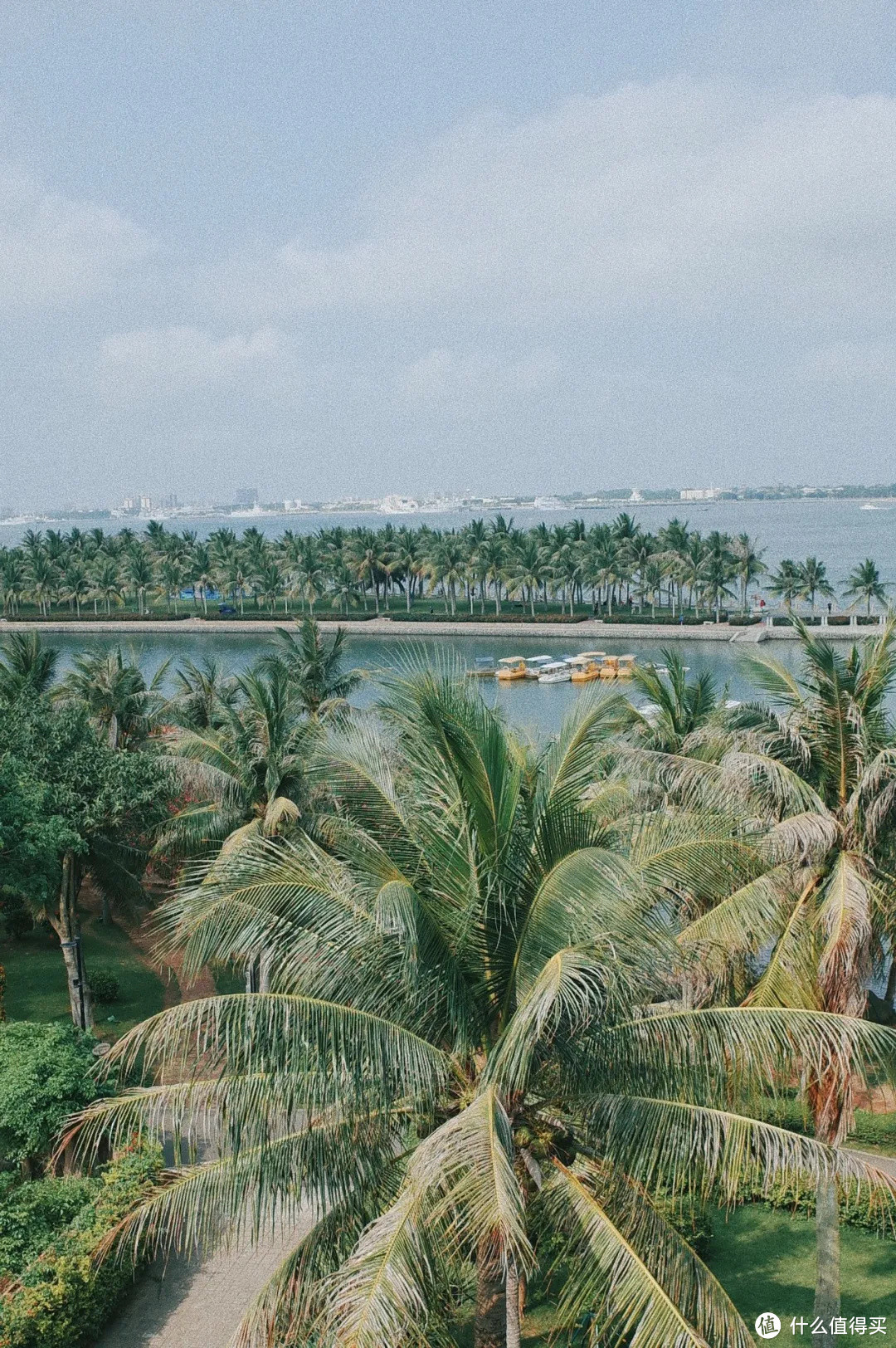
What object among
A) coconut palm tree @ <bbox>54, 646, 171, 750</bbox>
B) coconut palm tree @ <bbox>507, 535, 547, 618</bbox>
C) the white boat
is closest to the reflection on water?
the white boat

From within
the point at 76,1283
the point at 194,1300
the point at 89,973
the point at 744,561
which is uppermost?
the point at 744,561

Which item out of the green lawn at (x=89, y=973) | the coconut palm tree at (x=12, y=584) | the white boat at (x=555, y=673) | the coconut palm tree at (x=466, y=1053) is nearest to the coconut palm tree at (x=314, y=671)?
the green lawn at (x=89, y=973)

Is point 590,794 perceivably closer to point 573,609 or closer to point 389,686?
point 389,686

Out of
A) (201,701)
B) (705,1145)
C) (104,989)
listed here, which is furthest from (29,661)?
(705,1145)

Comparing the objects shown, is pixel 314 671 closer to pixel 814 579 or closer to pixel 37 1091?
pixel 37 1091

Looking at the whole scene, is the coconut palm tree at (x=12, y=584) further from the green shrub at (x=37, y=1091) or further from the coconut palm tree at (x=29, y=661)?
the green shrub at (x=37, y=1091)

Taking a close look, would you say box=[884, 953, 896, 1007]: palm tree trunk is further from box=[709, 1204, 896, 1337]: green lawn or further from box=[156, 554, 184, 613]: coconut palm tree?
Answer: box=[156, 554, 184, 613]: coconut palm tree
